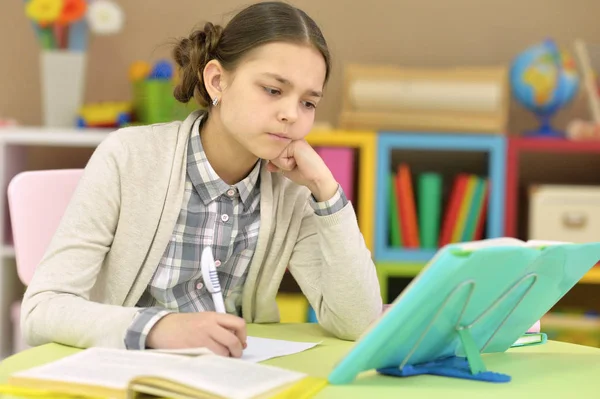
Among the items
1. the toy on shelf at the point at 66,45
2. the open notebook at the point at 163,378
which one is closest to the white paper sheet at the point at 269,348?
the open notebook at the point at 163,378

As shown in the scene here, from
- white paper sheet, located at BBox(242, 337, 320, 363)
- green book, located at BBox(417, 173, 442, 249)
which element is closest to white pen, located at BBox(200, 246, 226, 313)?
white paper sheet, located at BBox(242, 337, 320, 363)

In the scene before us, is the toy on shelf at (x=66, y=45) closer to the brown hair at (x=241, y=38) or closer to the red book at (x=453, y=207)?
the red book at (x=453, y=207)

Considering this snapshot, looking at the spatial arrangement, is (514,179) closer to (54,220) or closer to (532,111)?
(532,111)

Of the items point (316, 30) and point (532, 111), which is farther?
point (532, 111)

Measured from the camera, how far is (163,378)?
78 centimetres

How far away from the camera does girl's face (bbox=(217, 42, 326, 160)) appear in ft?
4.10

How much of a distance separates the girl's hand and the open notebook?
0.44 m

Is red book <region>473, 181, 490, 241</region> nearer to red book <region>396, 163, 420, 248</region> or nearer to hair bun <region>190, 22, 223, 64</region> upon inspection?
red book <region>396, 163, 420, 248</region>

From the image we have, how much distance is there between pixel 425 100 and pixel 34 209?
1573 mm

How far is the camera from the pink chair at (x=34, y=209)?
139 cm

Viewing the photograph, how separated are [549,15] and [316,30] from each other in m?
1.99

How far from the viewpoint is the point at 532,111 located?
9.41 ft

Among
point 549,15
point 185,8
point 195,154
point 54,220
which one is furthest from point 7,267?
point 549,15

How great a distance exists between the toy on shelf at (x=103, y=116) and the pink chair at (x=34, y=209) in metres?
1.35
